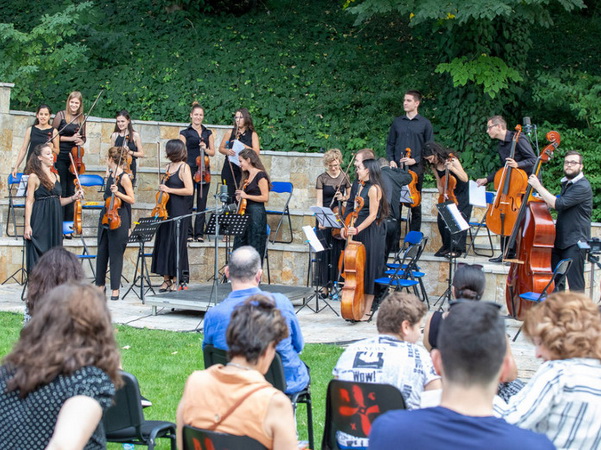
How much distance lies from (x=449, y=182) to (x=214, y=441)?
8591mm

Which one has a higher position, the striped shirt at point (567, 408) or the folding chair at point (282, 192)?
the folding chair at point (282, 192)

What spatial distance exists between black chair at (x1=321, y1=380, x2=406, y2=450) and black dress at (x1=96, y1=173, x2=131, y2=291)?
6819 mm

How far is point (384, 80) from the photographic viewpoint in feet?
52.6

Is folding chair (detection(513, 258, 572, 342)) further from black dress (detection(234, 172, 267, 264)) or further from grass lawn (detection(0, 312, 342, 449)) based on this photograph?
black dress (detection(234, 172, 267, 264))

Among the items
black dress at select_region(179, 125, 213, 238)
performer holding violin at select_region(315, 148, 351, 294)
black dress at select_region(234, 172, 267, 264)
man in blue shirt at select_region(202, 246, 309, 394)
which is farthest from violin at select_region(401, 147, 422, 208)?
man in blue shirt at select_region(202, 246, 309, 394)

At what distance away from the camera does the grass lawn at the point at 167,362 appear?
6.41 m

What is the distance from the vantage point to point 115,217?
1064 centimetres

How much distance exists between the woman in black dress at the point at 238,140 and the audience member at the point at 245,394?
9002 millimetres

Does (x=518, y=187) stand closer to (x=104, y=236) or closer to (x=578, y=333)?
(x=104, y=236)

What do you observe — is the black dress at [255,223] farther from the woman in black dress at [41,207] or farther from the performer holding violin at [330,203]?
the woman in black dress at [41,207]

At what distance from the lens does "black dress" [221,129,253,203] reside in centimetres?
1273

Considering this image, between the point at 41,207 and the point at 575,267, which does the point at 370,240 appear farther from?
the point at 41,207

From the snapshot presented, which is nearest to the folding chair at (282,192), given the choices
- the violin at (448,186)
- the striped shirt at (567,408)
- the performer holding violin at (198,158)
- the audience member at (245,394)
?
the performer holding violin at (198,158)

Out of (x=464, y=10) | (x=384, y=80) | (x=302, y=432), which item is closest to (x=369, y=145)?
(x=384, y=80)
